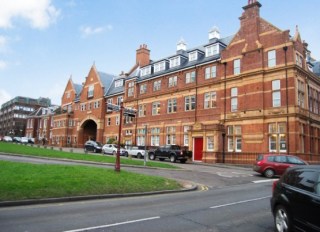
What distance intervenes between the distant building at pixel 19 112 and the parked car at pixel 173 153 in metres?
105

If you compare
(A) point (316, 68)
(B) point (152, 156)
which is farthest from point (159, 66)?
(A) point (316, 68)

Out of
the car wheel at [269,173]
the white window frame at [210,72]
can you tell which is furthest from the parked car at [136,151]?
the car wheel at [269,173]

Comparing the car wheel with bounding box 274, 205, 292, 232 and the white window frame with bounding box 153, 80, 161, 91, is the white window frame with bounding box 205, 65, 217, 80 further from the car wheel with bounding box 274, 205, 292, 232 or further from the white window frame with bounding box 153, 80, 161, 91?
the car wheel with bounding box 274, 205, 292, 232

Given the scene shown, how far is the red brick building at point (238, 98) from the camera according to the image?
3034 centimetres

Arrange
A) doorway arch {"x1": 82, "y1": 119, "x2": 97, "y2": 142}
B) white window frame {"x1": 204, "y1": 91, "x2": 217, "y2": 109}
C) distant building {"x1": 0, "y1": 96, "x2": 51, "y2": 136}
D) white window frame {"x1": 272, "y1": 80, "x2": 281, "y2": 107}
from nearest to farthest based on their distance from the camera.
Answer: white window frame {"x1": 272, "y1": 80, "x2": 281, "y2": 107} < white window frame {"x1": 204, "y1": 91, "x2": 217, "y2": 109} < doorway arch {"x1": 82, "y1": 119, "x2": 97, "y2": 142} < distant building {"x1": 0, "y1": 96, "x2": 51, "y2": 136}

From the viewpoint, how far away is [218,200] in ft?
38.2

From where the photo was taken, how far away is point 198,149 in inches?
1432

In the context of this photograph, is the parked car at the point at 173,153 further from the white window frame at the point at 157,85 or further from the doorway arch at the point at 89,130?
the doorway arch at the point at 89,130

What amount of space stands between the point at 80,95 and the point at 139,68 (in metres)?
18.6

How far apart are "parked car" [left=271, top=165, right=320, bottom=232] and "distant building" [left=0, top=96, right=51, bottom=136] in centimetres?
13234

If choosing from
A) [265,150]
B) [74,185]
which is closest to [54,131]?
[265,150]

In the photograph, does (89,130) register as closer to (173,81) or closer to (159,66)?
(159,66)

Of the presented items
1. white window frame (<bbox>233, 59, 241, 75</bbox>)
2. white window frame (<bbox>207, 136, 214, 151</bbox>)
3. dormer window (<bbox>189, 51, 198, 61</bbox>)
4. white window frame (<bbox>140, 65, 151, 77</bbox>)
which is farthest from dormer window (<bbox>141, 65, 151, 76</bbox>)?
white window frame (<bbox>207, 136, 214, 151</bbox>)

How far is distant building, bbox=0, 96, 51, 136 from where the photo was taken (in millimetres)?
127188
